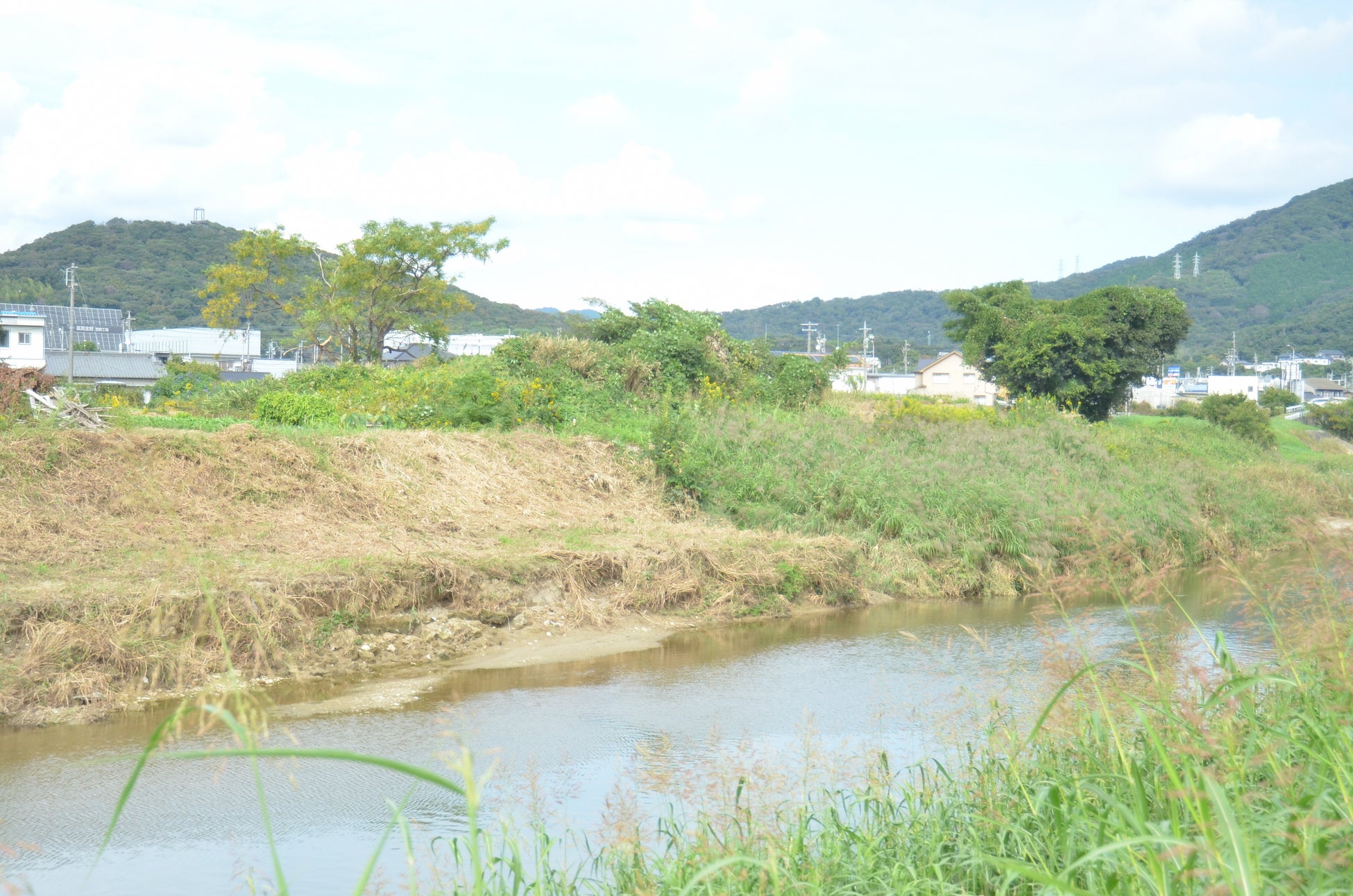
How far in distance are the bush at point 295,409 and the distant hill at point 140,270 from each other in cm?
4307

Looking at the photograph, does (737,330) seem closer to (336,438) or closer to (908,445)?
(908,445)

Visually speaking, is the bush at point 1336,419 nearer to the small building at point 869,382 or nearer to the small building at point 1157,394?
the small building at point 869,382

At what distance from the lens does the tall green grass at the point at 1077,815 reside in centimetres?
258

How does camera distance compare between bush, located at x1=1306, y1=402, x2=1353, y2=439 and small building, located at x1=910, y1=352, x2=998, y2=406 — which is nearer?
bush, located at x1=1306, y1=402, x2=1353, y2=439

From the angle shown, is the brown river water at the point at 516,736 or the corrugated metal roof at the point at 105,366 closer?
the brown river water at the point at 516,736

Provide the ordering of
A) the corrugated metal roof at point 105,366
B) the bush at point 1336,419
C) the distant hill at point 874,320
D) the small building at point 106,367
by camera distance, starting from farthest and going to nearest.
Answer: the distant hill at point 874,320
the bush at point 1336,419
the corrugated metal roof at point 105,366
the small building at point 106,367

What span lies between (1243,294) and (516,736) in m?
128

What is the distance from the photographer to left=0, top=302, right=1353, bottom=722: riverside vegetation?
8.90 metres

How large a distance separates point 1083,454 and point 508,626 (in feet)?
46.3

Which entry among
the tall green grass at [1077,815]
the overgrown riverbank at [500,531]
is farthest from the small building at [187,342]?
the tall green grass at [1077,815]

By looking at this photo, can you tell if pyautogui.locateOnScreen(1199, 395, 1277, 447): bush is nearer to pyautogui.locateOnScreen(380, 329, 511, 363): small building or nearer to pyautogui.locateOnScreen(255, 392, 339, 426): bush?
pyautogui.locateOnScreen(380, 329, 511, 363): small building

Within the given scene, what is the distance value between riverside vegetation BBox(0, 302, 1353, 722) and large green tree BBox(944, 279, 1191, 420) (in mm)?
11182

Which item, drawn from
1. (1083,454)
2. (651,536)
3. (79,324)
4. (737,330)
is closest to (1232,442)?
(1083,454)

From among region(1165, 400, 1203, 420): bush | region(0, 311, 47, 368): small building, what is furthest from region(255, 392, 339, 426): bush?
region(1165, 400, 1203, 420): bush
